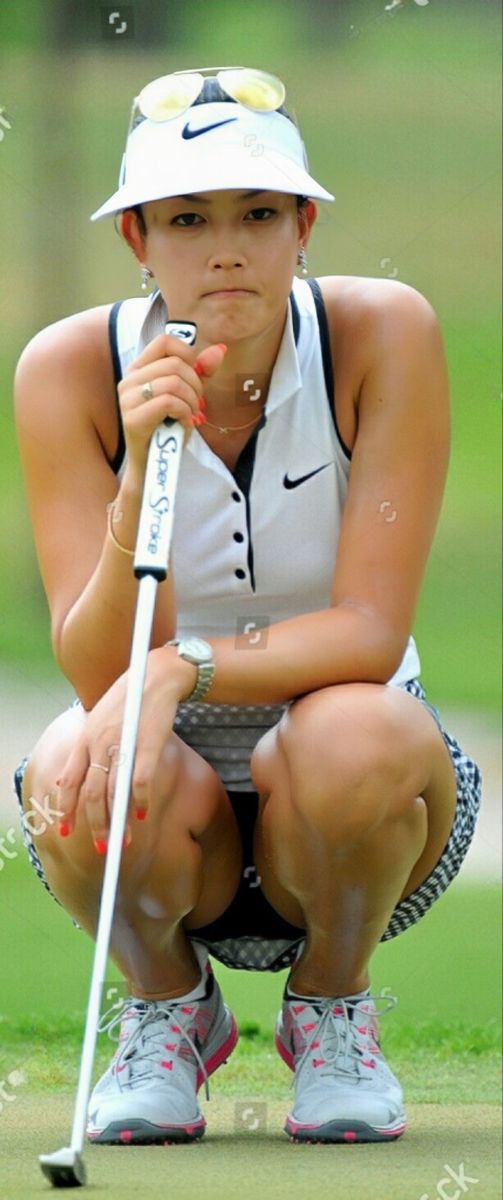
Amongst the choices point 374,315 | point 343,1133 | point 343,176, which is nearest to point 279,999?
point 343,1133

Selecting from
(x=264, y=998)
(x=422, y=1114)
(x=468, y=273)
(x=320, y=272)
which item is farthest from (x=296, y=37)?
(x=422, y=1114)

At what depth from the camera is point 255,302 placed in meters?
1.32

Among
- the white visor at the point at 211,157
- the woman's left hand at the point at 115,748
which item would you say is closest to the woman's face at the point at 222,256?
the white visor at the point at 211,157

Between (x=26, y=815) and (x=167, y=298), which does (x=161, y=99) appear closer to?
(x=167, y=298)

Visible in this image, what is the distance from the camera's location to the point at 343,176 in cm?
392

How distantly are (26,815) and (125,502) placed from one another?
11.6 inches

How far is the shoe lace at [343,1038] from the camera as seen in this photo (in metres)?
1.34

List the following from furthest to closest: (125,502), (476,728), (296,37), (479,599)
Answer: (479,599), (476,728), (296,37), (125,502)

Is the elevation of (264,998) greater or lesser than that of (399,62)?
lesser

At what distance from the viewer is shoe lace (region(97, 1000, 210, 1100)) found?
133 cm

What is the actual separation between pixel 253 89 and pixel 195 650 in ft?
1.32

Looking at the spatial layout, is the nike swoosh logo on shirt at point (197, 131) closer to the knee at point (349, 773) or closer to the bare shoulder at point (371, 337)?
the bare shoulder at point (371, 337)

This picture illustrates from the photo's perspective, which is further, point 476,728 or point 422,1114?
point 476,728

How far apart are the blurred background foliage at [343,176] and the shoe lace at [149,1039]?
161 centimetres
